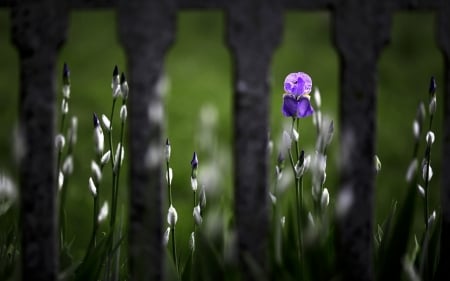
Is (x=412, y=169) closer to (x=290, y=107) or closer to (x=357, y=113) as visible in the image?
(x=357, y=113)

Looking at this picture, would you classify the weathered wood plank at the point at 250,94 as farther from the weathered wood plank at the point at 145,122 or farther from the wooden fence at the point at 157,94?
the weathered wood plank at the point at 145,122

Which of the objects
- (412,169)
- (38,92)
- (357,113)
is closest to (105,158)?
(38,92)

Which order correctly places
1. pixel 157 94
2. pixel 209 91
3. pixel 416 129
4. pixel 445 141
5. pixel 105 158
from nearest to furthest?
pixel 157 94, pixel 445 141, pixel 416 129, pixel 105 158, pixel 209 91

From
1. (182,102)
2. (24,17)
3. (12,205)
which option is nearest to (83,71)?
(182,102)

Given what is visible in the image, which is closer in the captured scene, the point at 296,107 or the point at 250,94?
the point at 250,94

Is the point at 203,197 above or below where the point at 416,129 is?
below
